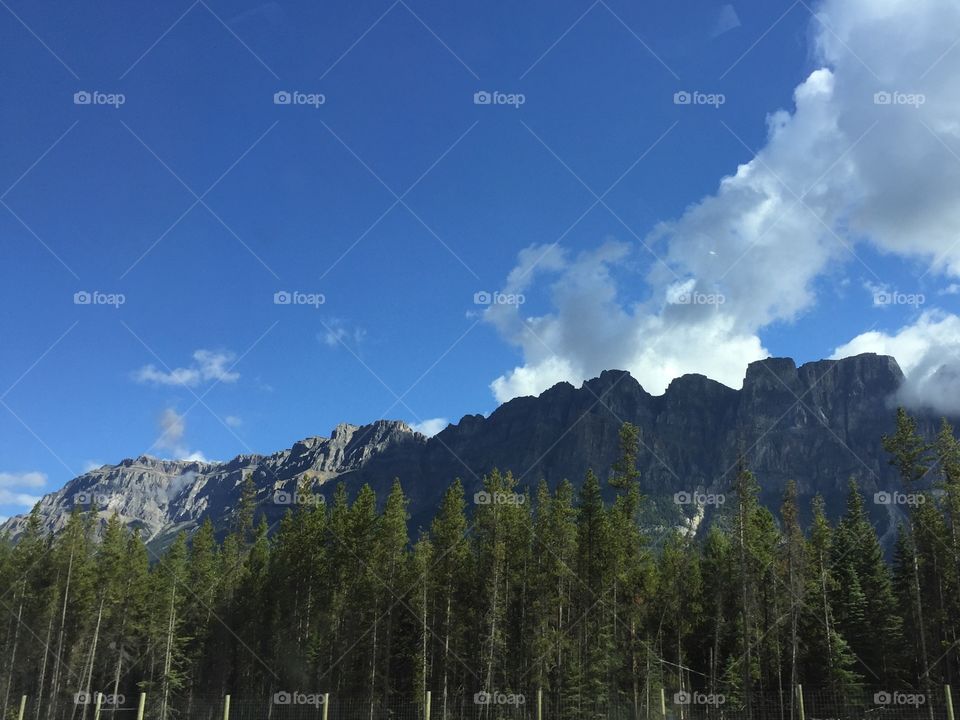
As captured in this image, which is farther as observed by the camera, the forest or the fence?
the forest

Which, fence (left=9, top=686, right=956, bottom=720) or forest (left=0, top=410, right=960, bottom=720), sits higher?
forest (left=0, top=410, right=960, bottom=720)

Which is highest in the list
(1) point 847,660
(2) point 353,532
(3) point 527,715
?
(2) point 353,532

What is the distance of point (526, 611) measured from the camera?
47.2m

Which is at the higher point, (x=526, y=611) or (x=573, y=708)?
(x=526, y=611)

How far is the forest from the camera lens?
4284cm

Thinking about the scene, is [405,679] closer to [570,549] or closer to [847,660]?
[570,549]

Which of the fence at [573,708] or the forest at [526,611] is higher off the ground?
the forest at [526,611]

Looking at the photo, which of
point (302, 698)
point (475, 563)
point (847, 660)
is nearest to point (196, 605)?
point (302, 698)

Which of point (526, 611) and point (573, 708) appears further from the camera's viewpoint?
point (526, 611)

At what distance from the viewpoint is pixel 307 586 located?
5041 cm

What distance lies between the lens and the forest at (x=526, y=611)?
141 feet

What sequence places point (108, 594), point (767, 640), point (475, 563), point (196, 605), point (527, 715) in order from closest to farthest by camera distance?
point (527, 715) → point (767, 640) → point (475, 563) → point (108, 594) → point (196, 605)

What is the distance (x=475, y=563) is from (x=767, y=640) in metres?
19.1

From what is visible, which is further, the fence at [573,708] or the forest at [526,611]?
the forest at [526,611]
